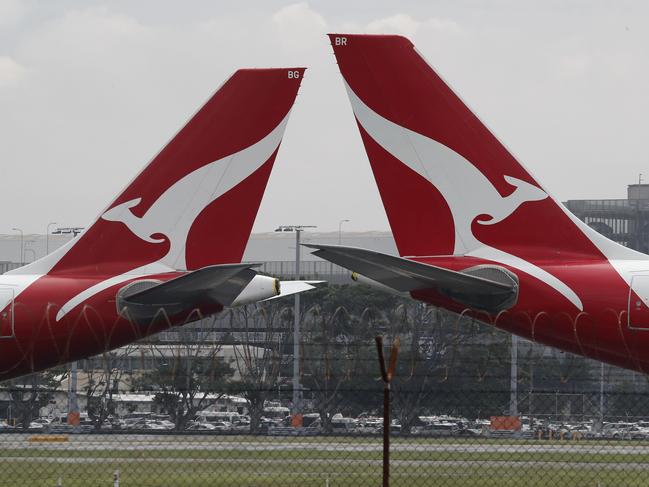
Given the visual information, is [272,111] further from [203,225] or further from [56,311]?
[56,311]

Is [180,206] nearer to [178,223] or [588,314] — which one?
[178,223]

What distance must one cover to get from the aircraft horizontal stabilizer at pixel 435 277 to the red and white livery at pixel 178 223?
4.35 m

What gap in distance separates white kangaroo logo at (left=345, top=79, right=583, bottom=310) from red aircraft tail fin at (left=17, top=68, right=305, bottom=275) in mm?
3256

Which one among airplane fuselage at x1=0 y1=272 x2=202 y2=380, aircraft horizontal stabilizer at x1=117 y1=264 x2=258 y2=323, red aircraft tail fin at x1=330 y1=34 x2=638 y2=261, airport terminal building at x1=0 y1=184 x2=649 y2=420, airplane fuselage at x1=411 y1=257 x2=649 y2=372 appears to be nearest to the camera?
aircraft horizontal stabilizer at x1=117 y1=264 x2=258 y2=323

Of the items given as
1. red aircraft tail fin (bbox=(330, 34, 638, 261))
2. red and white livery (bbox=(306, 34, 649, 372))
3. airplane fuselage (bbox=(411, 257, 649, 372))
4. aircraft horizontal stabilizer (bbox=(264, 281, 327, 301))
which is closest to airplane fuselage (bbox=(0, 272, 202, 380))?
aircraft horizontal stabilizer (bbox=(264, 281, 327, 301))

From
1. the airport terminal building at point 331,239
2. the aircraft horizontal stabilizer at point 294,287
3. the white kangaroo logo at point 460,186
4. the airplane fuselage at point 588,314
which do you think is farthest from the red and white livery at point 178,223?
the airport terminal building at point 331,239

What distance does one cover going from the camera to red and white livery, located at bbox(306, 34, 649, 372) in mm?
21219

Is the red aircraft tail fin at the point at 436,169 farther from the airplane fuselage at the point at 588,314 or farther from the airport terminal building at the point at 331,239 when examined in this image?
the airport terminal building at the point at 331,239

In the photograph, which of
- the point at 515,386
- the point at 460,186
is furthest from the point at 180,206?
the point at 515,386

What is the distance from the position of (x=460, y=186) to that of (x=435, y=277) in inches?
125

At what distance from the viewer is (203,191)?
24.8 m

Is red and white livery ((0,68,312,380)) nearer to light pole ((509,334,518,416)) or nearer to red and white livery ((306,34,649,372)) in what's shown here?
red and white livery ((306,34,649,372))

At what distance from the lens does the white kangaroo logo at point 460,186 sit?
22.7 metres

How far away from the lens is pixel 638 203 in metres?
130
